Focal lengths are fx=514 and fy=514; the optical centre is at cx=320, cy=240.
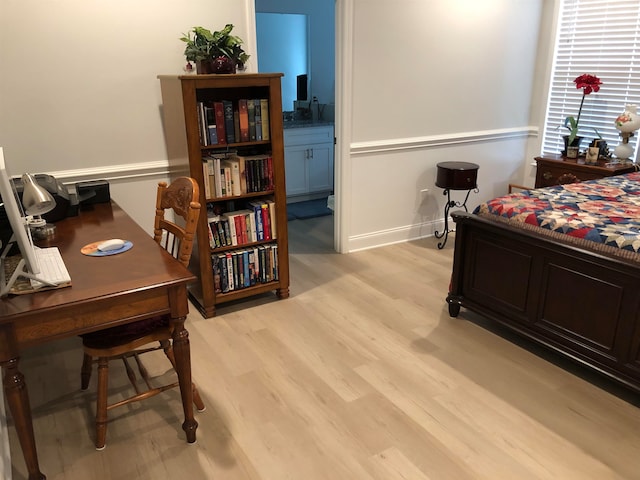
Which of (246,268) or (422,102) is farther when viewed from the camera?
(422,102)

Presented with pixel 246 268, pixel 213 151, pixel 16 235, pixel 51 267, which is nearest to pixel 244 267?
pixel 246 268

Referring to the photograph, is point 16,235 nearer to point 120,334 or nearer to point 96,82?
point 120,334

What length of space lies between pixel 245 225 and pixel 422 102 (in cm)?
197

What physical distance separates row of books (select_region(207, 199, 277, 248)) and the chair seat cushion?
1.09 meters

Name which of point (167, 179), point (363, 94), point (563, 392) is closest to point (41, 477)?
point (167, 179)

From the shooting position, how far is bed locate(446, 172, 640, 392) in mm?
2299

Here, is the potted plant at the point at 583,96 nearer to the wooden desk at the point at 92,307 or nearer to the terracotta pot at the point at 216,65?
the terracotta pot at the point at 216,65

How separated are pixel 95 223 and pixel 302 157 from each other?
11.1 ft

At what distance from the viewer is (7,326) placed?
159 centimetres

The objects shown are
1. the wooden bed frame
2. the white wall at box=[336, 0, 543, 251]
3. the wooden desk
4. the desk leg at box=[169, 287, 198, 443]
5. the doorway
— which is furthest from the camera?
the doorway

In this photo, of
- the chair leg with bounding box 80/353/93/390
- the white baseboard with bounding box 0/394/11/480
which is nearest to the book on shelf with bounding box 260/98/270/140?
the chair leg with bounding box 80/353/93/390

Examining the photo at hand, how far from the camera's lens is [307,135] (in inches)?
220

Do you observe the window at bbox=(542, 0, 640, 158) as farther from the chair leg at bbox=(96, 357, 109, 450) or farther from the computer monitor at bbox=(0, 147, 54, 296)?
the computer monitor at bbox=(0, 147, 54, 296)

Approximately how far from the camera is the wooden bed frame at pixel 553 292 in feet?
7.52
